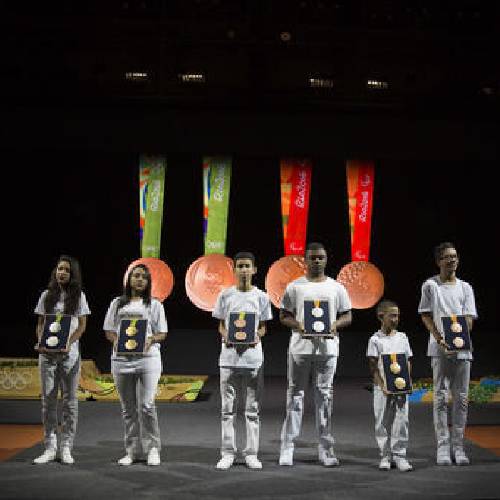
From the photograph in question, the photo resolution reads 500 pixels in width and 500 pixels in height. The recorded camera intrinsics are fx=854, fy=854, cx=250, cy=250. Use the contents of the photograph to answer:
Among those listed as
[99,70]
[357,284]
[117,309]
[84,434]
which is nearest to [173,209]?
[99,70]

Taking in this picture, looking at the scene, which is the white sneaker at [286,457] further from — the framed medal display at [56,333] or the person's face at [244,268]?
the framed medal display at [56,333]

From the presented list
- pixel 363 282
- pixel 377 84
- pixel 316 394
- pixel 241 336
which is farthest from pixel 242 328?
pixel 377 84

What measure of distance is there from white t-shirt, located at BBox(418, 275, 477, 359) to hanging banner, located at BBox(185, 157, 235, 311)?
5564mm

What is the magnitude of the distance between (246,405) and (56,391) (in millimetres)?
1267

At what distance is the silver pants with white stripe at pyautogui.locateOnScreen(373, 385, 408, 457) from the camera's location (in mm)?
5539

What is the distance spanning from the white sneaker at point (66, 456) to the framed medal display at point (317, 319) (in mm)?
1739

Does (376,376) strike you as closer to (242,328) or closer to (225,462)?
(242,328)

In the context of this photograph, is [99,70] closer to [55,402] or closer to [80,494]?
[55,402]

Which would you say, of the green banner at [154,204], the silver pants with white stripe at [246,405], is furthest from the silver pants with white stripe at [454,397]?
the green banner at [154,204]

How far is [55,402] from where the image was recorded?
5684mm

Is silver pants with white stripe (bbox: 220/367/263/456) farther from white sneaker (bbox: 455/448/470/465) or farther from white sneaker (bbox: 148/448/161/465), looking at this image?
white sneaker (bbox: 455/448/470/465)

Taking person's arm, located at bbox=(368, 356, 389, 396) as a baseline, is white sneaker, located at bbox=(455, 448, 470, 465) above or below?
below

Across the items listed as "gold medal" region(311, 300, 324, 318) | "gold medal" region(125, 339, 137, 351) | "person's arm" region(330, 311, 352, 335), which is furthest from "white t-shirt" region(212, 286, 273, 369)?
"gold medal" region(125, 339, 137, 351)

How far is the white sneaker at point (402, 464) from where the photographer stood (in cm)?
543
